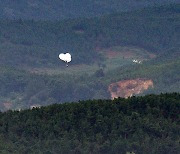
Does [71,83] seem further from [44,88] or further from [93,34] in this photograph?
[93,34]

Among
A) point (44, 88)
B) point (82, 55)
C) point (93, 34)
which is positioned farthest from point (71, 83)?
point (93, 34)

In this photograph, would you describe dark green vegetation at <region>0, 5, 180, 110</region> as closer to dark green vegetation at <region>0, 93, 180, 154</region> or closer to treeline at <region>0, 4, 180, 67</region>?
treeline at <region>0, 4, 180, 67</region>

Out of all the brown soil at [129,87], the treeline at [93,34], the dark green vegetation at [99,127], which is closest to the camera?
the dark green vegetation at [99,127]

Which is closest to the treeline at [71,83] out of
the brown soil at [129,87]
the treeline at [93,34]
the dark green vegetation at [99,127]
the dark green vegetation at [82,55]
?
the dark green vegetation at [82,55]

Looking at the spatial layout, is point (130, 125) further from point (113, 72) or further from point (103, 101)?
point (113, 72)

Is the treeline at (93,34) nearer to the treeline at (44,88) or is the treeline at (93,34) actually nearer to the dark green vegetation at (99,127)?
the treeline at (44,88)

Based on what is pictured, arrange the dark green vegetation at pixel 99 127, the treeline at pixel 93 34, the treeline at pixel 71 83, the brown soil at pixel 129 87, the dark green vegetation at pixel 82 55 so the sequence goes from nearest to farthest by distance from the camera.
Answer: the dark green vegetation at pixel 99 127 < the brown soil at pixel 129 87 < the treeline at pixel 71 83 < the dark green vegetation at pixel 82 55 < the treeline at pixel 93 34
